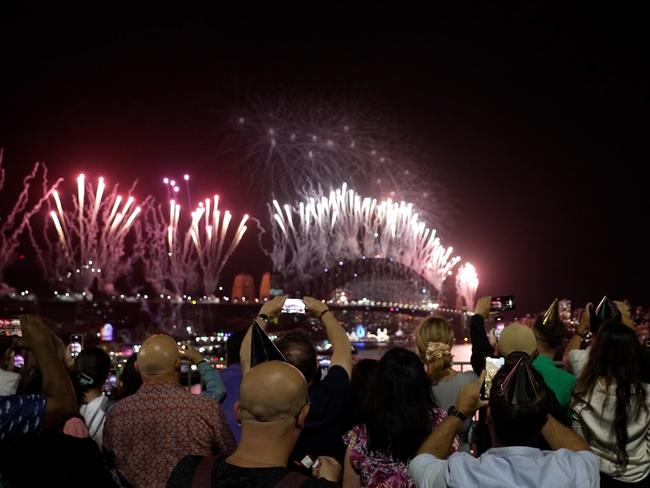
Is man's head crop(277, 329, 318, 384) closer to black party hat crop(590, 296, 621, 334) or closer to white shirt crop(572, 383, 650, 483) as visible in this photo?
white shirt crop(572, 383, 650, 483)

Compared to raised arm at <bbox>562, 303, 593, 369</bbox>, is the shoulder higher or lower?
lower

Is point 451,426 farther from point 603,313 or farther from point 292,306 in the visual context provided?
point 603,313

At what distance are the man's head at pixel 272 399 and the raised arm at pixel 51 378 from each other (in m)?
0.80

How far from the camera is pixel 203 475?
2592 millimetres

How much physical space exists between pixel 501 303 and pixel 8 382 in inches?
171

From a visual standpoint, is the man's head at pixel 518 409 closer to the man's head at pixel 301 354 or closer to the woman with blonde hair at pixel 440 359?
the man's head at pixel 301 354

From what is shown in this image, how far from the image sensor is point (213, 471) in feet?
8.56

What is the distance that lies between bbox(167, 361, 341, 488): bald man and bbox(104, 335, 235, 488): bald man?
1.36 m

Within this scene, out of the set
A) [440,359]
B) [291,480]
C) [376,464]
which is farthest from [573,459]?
[440,359]

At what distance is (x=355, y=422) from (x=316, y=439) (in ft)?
1.15

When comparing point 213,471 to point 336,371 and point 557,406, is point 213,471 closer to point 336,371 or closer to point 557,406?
point 336,371

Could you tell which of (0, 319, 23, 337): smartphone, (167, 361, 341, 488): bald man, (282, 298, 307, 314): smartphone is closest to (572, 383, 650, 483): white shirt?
(282, 298, 307, 314): smartphone

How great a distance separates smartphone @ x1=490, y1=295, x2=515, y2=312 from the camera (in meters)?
6.45

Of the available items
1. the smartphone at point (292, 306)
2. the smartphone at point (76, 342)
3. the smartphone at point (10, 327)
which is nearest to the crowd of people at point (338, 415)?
the smartphone at point (10, 327)
